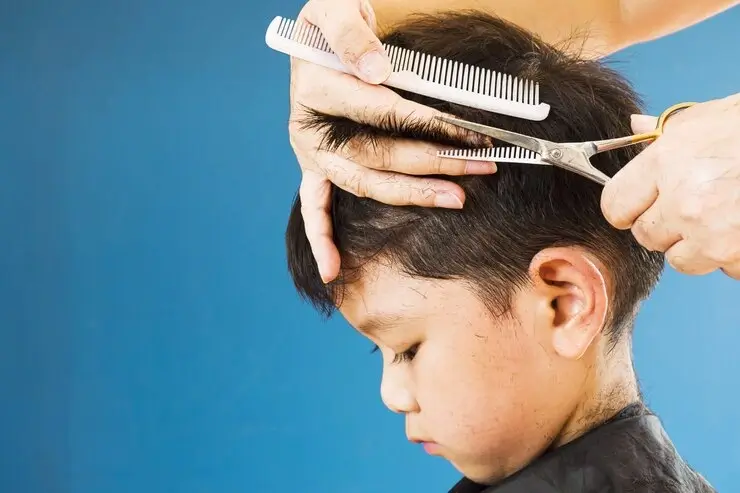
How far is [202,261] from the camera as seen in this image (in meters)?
2.35

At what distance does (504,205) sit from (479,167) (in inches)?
2.4

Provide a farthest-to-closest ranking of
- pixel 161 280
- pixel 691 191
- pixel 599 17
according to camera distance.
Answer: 1. pixel 161 280
2. pixel 599 17
3. pixel 691 191

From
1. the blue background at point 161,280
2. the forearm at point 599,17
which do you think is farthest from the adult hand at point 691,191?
the blue background at point 161,280

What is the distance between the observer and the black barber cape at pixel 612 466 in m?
0.88

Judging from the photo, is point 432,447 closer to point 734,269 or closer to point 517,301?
point 517,301

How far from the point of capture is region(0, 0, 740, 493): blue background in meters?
2.35

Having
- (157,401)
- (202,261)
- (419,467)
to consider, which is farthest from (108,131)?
(419,467)

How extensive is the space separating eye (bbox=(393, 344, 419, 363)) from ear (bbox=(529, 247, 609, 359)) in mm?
135

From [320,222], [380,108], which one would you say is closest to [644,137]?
[380,108]

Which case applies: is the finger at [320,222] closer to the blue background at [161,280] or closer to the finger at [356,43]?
the finger at [356,43]

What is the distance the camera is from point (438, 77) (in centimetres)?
88

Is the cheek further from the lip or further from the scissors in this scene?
the scissors

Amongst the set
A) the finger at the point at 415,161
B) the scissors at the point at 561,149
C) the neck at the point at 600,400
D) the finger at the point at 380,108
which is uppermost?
the finger at the point at 380,108

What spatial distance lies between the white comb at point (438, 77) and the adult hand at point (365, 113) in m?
0.02
